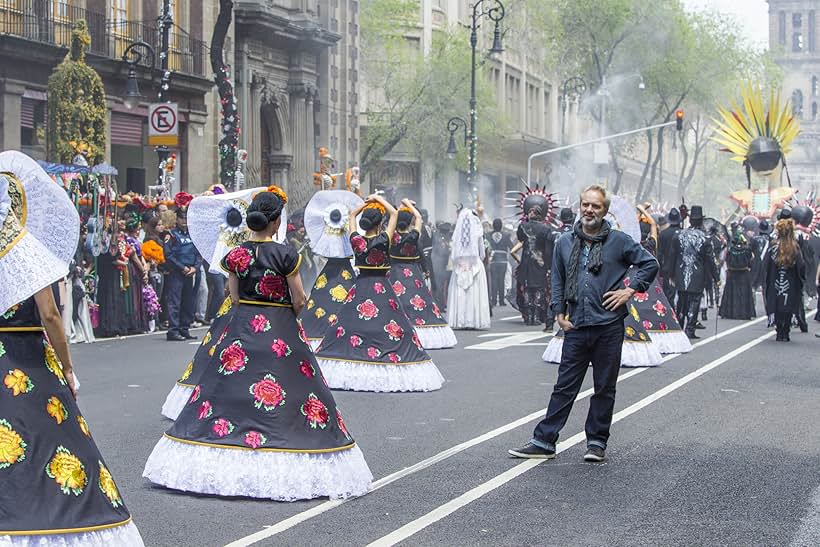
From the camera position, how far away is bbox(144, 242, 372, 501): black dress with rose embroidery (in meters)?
8.05

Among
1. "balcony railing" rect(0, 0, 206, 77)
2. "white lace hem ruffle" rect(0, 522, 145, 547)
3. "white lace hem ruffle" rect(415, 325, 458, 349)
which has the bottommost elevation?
"white lace hem ruffle" rect(415, 325, 458, 349)

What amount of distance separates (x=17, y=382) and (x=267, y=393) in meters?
2.59

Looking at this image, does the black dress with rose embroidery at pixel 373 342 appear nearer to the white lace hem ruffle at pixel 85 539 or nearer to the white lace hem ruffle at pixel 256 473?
the white lace hem ruffle at pixel 256 473

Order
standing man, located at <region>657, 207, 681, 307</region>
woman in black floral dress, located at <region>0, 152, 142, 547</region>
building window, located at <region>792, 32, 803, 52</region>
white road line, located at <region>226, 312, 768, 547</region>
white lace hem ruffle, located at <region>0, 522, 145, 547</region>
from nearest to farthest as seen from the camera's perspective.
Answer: white lace hem ruffle, located at <region>0, 522, 145, 547</region>
woman in black floral dress, located at <region>0, 152, 142, 547</region>
white road line, located at <region>226, 312, 768, 547</region>
standing man, located at <region>657, 207, 681, 307</region>
building window, located at <region>792, 32, 803, 52</region>

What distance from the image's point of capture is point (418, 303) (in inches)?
701

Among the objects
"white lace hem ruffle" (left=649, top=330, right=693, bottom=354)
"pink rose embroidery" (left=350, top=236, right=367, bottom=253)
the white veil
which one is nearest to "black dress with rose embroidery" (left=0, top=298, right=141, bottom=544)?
"pink rose embroidery" (left=350, top=236, right=367, bottom=253)

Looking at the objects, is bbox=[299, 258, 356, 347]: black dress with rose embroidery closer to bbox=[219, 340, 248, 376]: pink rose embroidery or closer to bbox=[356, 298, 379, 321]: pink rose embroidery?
bbox=[356, 298, 379, 321]: pink rose embroidery

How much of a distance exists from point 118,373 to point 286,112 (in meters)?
27.5

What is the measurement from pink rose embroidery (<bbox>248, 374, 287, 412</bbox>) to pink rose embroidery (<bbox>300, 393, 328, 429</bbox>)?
0.14 metres

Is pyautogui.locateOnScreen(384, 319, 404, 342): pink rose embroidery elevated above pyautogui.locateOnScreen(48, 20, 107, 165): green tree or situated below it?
below

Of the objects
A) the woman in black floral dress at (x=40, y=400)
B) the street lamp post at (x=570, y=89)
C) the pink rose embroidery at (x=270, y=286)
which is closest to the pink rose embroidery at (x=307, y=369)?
the pink rose embroidery at (x=270, y=286)

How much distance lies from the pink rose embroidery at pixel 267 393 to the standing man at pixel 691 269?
42.7ft

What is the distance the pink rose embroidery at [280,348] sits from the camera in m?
8.38

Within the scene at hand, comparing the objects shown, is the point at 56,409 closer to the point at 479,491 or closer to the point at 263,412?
the point at 263,412
